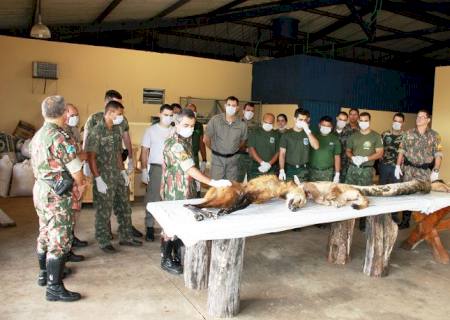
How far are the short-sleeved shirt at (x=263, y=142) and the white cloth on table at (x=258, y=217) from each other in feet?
5.60

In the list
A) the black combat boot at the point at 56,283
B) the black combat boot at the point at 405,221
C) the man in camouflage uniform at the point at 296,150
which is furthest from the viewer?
the black combat boot at the point at 405,221

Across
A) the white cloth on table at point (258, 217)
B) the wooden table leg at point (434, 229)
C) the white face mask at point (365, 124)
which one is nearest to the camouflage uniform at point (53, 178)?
the white cloth on table at point (258, 217)

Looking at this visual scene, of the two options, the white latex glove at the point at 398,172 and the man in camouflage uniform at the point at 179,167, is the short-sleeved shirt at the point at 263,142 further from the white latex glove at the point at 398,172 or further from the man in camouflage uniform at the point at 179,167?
the man in camouflage uniform at the point at 179,167

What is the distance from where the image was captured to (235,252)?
270 centimetres

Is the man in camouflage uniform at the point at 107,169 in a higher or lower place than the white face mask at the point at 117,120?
lower

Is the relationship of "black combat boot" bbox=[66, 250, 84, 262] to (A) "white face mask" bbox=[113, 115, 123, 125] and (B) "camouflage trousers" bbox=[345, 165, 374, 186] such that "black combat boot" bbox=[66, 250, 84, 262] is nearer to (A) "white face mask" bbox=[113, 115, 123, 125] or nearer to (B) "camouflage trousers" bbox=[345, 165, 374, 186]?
(A) "white face mask" bbox=[113, 115, 123, 125]

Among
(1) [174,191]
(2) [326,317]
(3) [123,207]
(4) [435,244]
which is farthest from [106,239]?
(4) [435,244]

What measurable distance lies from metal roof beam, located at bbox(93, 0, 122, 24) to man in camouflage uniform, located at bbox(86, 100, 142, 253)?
395 cm

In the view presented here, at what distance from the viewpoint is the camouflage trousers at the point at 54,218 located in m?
2.70

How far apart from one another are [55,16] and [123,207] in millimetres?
5245

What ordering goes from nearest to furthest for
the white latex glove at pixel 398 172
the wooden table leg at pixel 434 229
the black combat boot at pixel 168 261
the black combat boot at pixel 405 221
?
1. the black combat boot at pixel 168 261
2. the wooden table leg at pixel 434 229
3. the white latex glove at pixel 398 172
4. the black combat boot at pixel 405 221

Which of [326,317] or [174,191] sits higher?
[174,191]

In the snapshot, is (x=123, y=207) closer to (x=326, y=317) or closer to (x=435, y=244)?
(x=326, y=317)

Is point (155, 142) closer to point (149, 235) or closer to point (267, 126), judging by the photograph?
point (149, 235)
